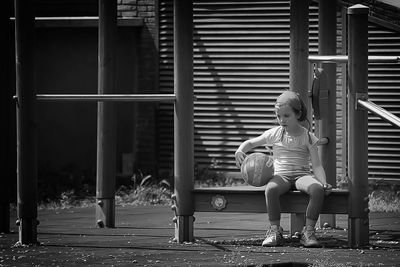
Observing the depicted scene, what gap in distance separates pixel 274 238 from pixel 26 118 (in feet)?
5.96

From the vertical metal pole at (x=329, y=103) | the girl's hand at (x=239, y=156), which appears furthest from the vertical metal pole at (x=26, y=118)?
the vertical metal pole at (x=329, y=103)

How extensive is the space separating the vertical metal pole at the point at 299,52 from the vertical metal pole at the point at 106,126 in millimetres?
1543

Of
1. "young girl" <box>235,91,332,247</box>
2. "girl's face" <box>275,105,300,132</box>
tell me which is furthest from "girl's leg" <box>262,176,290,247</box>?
"girl's face" <box>275,105,300,132</box>

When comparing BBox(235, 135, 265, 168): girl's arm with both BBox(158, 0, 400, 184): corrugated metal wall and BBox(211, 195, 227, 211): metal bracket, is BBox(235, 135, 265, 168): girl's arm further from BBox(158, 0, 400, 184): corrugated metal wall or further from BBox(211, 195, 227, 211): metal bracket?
BBox(158, 0, 400, 184): corrugated metal wall

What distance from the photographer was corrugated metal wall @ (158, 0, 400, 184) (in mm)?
12352

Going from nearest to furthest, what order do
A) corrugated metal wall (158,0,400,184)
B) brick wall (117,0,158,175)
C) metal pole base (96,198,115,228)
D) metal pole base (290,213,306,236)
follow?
metal pole base (290,213,306,236) → metal pole base (96,198,115,228) → corrugated metal wall (158,0,400,184) → brick wall (117,0,158,175)

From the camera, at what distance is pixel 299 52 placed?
7.85 m

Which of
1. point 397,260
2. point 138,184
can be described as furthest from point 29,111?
point 138,184

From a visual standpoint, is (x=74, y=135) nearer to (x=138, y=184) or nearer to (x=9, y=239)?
(x=138, y=184)

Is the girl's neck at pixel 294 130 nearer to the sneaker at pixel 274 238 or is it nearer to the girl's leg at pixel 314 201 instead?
the girl's leg at pixel 314 201

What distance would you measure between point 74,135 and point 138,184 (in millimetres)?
1236

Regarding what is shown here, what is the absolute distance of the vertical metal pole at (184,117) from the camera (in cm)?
746

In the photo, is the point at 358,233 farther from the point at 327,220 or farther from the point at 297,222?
the point at 327,220

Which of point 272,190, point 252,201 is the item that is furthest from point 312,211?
point 252,201
